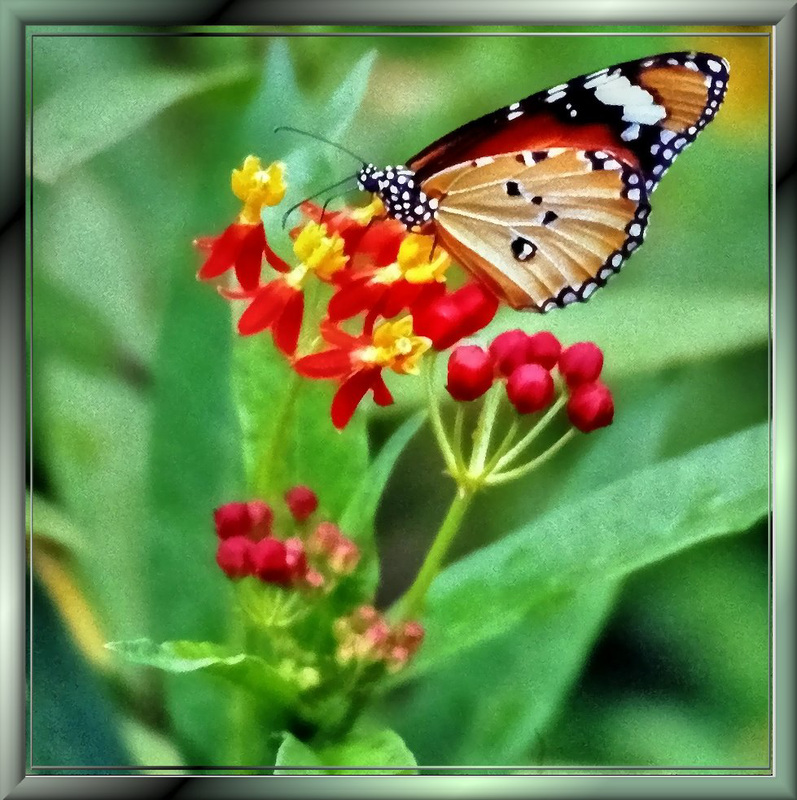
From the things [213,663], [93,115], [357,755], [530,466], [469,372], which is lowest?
[357,755]

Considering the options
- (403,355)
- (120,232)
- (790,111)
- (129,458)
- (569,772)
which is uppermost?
(790,111)

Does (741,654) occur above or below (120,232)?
below

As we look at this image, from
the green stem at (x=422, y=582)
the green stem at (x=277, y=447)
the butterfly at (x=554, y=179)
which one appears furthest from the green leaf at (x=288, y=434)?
the butterfly at (x=554, y=179)

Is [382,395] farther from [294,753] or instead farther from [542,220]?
A: [294,753]

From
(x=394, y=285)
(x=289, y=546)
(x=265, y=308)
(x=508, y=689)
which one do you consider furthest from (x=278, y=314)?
(x=508, y=689)

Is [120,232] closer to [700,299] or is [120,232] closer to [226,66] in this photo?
[226,66]

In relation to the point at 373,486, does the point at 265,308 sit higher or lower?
higher

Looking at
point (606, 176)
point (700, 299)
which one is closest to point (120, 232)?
point (606, 176)

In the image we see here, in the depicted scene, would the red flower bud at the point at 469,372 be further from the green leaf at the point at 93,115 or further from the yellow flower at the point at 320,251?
the green leaf at the point at 93,115
